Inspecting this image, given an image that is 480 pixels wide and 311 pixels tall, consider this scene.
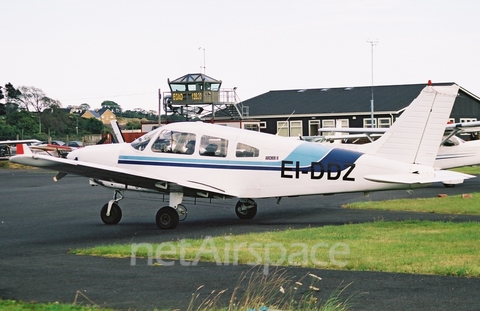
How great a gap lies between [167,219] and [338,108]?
52.9 meters

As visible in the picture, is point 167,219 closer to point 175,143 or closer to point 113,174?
point 113,174

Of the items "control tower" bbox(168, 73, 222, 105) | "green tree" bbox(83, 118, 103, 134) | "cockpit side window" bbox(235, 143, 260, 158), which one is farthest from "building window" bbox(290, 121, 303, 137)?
"cockpit side window" bbox(235, 143, 260, 158)

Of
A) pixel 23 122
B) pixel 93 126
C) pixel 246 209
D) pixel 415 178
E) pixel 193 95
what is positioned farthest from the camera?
pixel 93 126

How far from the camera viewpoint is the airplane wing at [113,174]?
14484 mm

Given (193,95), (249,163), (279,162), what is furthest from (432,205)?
(193,95)

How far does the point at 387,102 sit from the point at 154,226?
53.1 meters

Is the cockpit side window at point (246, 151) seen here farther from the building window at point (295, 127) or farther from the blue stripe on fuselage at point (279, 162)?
the building window at point (295, 127)

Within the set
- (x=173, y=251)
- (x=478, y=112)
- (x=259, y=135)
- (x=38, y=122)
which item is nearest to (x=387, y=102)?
(x=478, y=112)

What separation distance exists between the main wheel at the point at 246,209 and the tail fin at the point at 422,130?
11.1 ft

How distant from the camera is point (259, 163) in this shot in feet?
53.6

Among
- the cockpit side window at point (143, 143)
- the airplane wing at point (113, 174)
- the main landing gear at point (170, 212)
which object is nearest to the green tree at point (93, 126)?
the main landing gear at point (170, 212)

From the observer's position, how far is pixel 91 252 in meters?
12.2

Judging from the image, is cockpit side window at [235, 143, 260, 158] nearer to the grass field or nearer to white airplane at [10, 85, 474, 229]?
white airplane at [10, 85, 474, 229]

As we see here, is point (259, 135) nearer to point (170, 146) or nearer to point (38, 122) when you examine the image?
point (170, 146)
